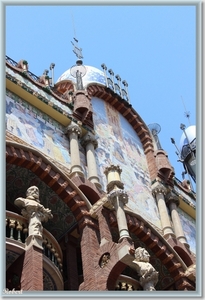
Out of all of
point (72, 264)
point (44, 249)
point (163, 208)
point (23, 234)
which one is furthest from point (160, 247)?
point (23, 234)

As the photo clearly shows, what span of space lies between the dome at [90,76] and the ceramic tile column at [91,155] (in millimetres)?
3628

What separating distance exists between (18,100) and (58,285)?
19.4ft

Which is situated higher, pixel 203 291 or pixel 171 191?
pixel 171 191

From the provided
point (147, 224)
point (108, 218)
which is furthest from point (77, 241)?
point (147, 224)

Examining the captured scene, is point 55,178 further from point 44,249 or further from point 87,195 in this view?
point 44,249

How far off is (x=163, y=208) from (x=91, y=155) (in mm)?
3096

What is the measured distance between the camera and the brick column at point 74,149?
57.3ft

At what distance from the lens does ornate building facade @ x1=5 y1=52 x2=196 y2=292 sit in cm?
1383

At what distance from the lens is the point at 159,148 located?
2269 cm

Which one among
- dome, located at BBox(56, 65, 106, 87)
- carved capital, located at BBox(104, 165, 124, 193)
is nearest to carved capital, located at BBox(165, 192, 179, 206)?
dome, located at BBox(56, 65, 106, 87)

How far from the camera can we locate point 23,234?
45.2 feet

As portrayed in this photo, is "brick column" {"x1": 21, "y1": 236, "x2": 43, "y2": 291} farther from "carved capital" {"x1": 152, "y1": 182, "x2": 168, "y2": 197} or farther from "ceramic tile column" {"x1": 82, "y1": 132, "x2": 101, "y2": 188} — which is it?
"carved capital" {"x1": 152, "y1": 182, "x2": 168, "y2": 197}

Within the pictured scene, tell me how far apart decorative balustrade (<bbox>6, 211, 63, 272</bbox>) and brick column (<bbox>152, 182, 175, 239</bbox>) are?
5.44 m

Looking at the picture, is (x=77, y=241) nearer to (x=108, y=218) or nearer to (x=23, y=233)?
(x=108, y=218)
